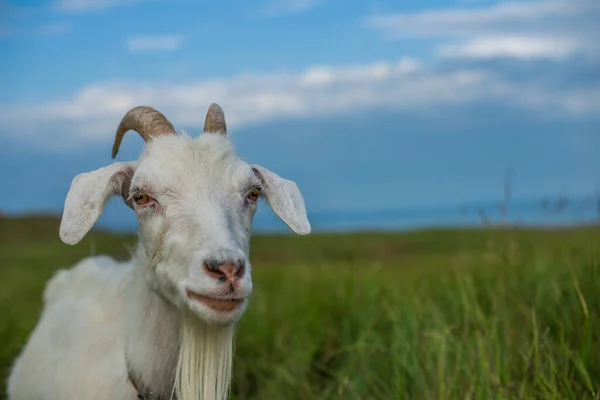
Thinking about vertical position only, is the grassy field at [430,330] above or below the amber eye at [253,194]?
below

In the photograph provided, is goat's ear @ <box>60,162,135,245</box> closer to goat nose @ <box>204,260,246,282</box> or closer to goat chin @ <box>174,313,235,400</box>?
goat chin @ <box>174,313,235,400</box>

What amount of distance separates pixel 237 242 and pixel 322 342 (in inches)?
121

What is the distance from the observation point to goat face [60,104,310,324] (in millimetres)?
2982

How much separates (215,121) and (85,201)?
81cm

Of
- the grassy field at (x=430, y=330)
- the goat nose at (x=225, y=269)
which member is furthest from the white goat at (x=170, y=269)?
the grassy field at (x=430, y=330)

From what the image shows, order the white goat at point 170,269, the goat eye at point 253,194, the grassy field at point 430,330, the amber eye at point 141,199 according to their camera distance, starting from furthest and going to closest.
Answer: the grassy field at point 430,330 < the goat eye at point 253,194 < the amber eye at point 141,199 < the white goat at point 170,269

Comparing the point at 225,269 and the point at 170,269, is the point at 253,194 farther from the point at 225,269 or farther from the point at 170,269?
the point at 225,269

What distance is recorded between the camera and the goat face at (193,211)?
2982 millimetres

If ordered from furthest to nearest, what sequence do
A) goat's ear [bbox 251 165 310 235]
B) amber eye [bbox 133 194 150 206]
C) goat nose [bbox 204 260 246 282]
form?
goat's ear [bbox 251 165 310 235]
amber eye [bbox 133 194 150 206]
goat nose [bbox 204 260 246 282]

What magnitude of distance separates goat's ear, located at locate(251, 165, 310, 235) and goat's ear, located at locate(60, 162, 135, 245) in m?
0.70

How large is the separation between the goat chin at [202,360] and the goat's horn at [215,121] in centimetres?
100

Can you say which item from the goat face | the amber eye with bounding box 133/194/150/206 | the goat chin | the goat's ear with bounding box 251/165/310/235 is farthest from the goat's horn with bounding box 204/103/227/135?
the goat chin

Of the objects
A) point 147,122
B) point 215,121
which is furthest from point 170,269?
point 215,121

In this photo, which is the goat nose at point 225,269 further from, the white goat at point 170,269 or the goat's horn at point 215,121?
the goat's horn at point 215,121
